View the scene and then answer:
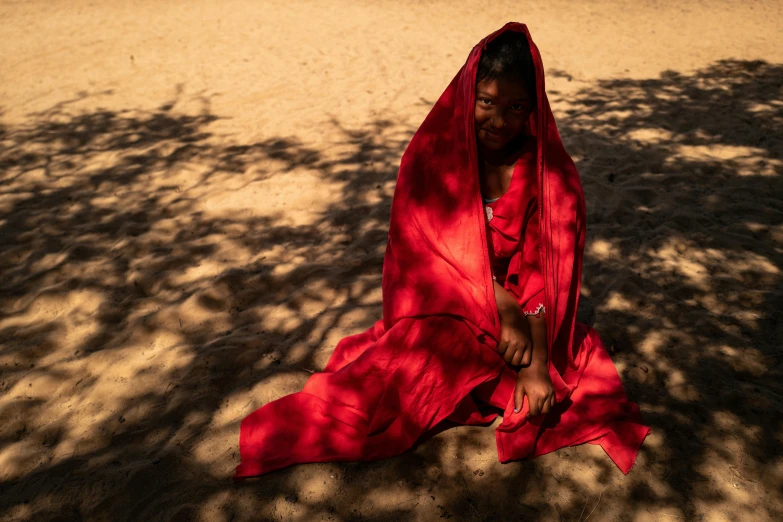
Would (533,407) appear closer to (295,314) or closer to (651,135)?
(295,314)

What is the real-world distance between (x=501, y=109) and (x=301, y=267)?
205cm

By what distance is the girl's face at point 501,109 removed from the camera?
1959mm

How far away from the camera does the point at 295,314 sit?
10.8ft

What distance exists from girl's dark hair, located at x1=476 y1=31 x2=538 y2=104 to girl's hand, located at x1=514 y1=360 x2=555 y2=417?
1063 mm

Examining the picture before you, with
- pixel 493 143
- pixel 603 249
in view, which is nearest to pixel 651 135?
pixel 603 249

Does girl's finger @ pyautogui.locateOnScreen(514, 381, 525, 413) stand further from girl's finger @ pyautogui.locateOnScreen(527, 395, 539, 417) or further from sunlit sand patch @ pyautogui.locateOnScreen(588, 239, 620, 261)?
sunlit sand patch @ pyautogui.locateOnScreen(588, 239, 620, 261)

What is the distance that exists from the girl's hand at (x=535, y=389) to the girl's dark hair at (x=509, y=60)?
106cm

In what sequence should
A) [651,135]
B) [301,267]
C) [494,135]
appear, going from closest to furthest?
[494,135] → [301,267] → [651,135]

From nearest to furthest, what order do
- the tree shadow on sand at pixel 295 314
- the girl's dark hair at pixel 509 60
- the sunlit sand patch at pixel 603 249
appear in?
the girl's dark hair at pixel 509 60 < the tree shadow on sand at pixel 295 314 < the sunlit sand patch at pixel 603 249

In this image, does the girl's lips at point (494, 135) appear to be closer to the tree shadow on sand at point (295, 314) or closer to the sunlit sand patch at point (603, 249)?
the tree shadow on sand at point (295, 314)

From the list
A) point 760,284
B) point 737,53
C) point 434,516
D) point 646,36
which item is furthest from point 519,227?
point 646,36

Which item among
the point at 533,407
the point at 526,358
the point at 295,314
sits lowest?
the point at 295,314

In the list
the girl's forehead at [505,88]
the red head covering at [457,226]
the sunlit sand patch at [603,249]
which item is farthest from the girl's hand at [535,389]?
the sunlit sand patch at [603,249]

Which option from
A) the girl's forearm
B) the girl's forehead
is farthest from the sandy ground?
the girl's forehead
